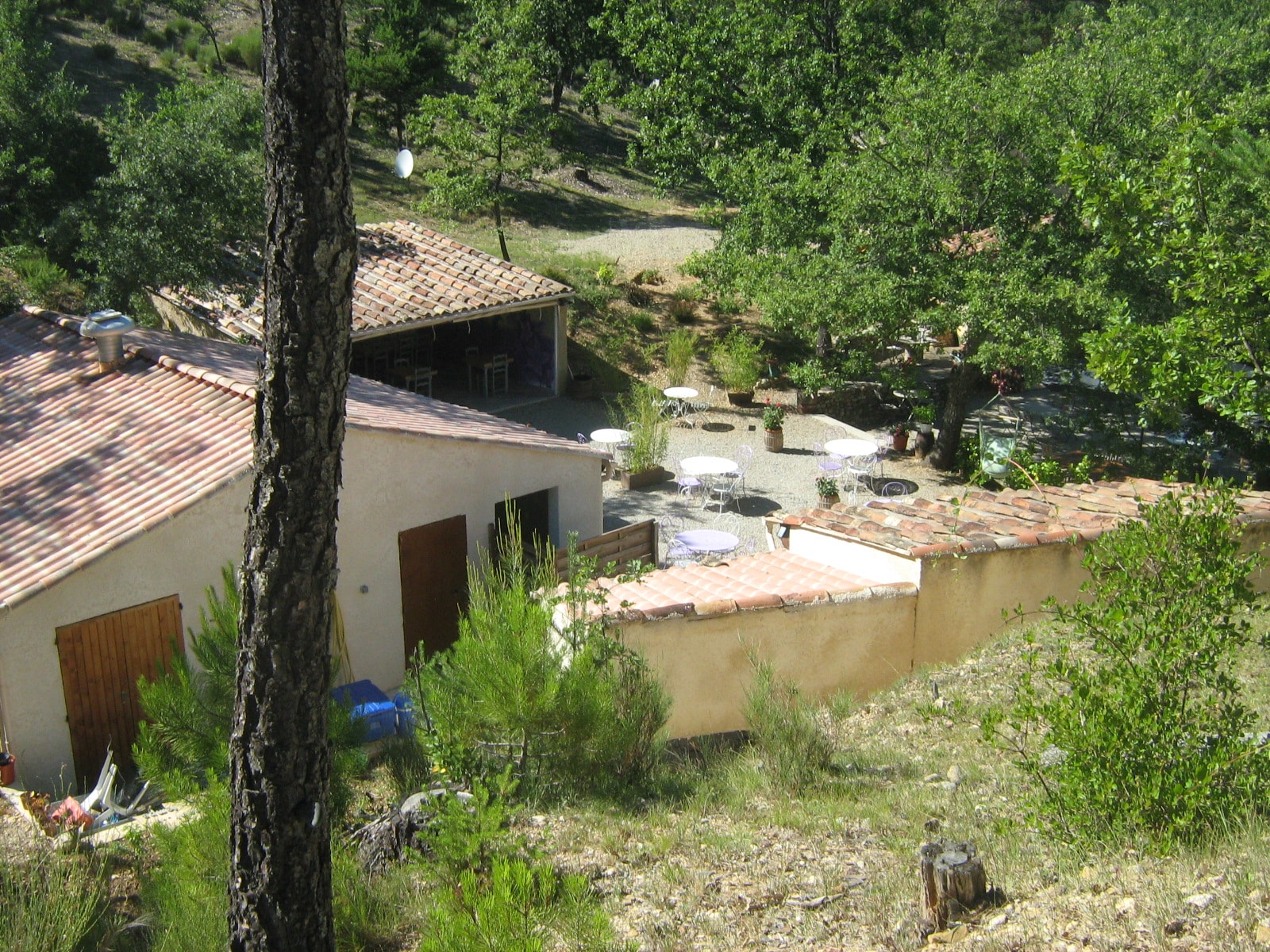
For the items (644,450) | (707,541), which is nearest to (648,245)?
(644,450)

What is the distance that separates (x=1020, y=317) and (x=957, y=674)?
8.87 meters

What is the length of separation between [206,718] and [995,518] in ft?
24.2

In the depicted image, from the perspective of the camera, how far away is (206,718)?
6.86 metres

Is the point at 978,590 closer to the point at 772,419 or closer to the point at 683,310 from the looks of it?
the point at 772,419

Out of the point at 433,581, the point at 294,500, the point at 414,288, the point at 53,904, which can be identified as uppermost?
the point at 294,500

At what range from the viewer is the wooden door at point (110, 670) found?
953 centimetres

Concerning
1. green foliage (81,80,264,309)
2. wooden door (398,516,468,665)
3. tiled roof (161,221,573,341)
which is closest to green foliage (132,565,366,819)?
wooden door (398,516,468,665)

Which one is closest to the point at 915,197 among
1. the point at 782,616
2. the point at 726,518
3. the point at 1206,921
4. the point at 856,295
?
the point at 856,295

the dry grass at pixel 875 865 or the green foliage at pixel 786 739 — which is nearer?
the dry grass at pixel 875 865

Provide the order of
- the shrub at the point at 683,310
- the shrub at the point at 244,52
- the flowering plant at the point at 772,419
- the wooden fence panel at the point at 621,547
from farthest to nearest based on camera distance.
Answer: the shrub at the point at 244,52, the shrub at the point at 683,310, the flowering plant at the point at 772,419, the wooden fence panel at the point at 621,547

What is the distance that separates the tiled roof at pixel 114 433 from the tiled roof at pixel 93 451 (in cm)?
1

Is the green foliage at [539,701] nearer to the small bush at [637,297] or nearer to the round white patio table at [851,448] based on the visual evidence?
the round white patio table at [851,448]

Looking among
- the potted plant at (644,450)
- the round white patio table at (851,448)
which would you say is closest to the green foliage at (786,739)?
the round white patio table at (851,448)

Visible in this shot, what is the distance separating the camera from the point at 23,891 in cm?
548
